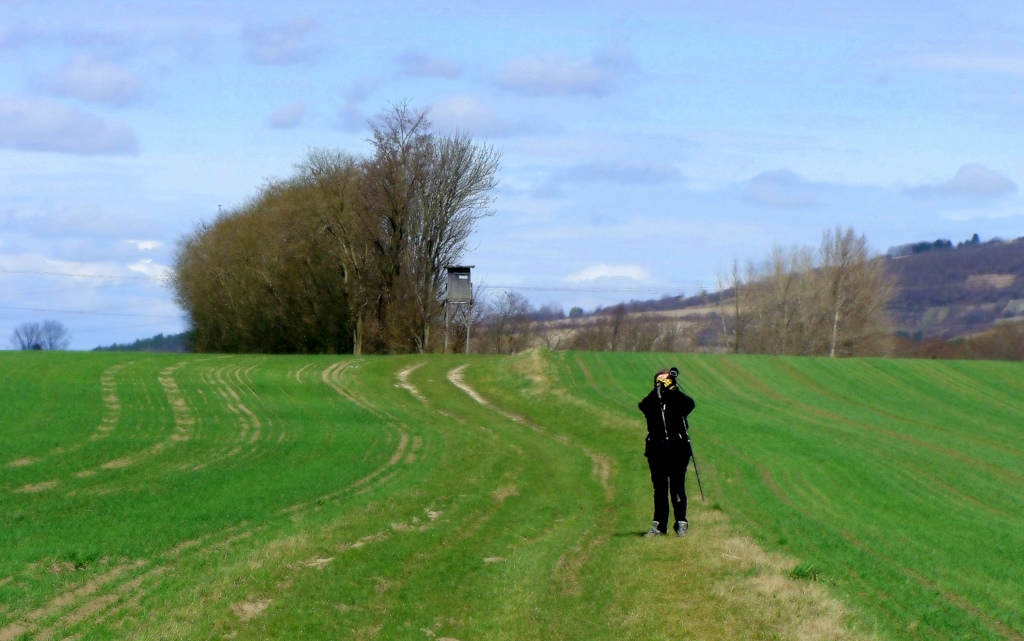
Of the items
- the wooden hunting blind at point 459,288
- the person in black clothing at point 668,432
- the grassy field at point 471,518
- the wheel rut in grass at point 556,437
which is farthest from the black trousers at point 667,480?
the wooden hunting blind at point 459,288

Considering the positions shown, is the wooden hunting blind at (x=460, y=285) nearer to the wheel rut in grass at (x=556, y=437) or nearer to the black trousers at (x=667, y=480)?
the wheel rut in grass at (x=556, y=437)

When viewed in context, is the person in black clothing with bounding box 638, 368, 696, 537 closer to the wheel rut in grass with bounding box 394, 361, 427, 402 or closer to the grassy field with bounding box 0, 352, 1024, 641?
the grassy field with bounding box 0, 352, 1024, 641

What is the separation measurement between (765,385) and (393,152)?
1340 inches

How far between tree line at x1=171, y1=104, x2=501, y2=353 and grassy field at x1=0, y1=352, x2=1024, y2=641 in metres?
29.0

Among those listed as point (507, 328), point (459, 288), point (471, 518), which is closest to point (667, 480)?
point (471, 518)

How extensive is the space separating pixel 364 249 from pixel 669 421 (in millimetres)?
59552

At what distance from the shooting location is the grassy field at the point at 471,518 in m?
10.6

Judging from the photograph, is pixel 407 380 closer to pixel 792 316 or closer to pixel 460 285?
pixel 460 285

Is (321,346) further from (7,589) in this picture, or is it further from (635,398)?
(7,589)

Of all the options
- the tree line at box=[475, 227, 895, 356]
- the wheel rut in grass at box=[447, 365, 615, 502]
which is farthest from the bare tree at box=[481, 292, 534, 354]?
the wheel rut in grass at box=[447, 365, 615, 502]

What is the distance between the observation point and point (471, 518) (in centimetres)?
1697

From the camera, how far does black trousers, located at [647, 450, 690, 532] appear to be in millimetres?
14578

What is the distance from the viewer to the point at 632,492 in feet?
68.6

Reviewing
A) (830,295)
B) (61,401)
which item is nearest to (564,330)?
(830,295)
